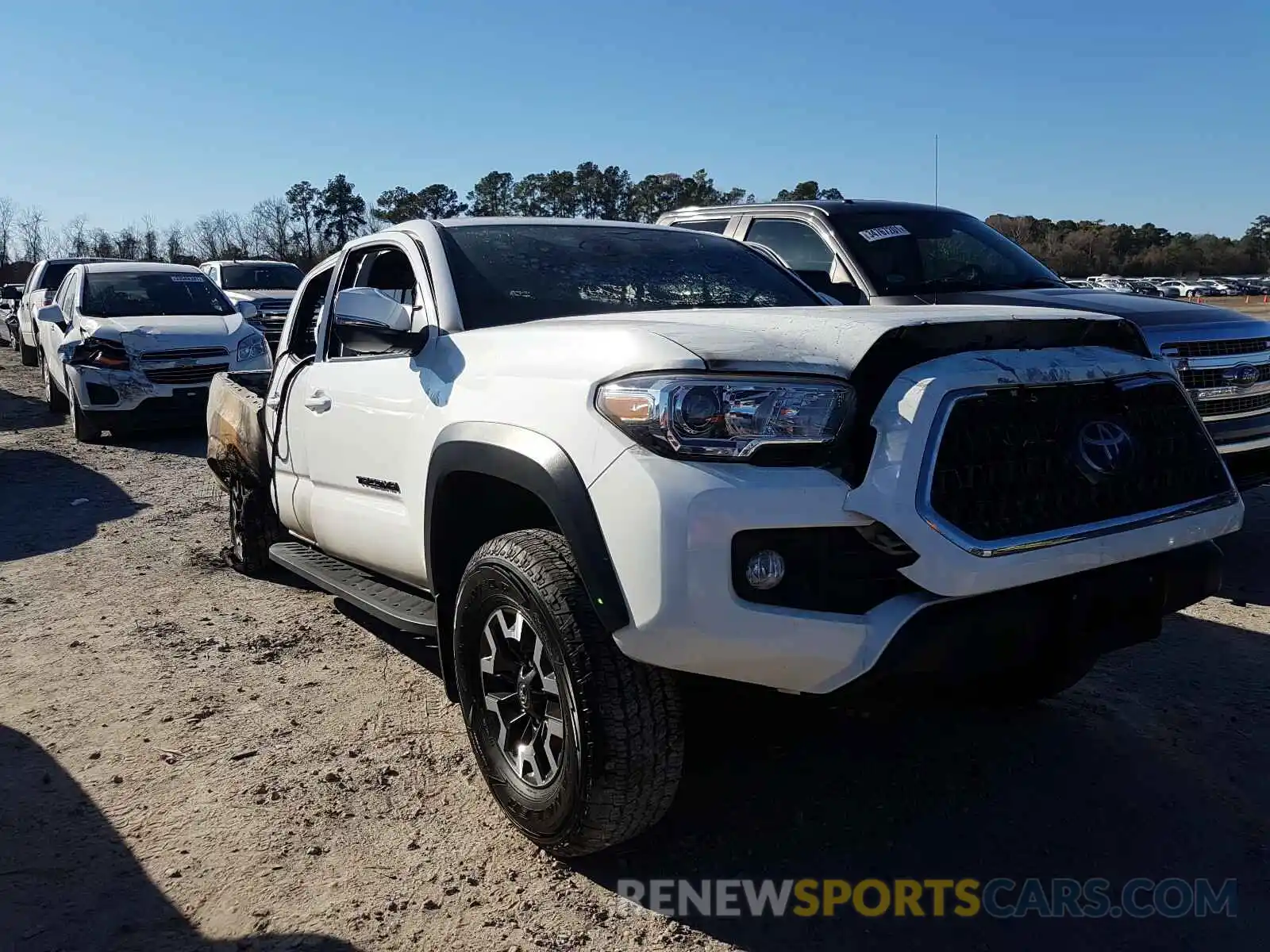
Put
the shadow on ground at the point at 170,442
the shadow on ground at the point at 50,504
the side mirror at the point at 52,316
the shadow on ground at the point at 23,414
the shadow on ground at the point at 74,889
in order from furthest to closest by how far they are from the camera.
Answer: the shadow on ground at the point at 23,414, the side mirror at the point at 52,316, the shadow on ground at the point at 170,442, the shadow on ground at the point at 50,504, the shadow on ground at the point at 74,889

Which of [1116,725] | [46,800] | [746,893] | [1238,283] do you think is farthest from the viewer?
[1238,283]

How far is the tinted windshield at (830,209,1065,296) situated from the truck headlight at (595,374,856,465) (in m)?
4.13

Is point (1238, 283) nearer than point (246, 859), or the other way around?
point (246, 859)

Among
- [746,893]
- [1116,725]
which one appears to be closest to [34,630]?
[746,893]

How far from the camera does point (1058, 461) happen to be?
8.59 ft

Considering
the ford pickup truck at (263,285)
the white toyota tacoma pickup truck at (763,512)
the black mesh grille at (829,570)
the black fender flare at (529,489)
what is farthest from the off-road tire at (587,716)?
the ford pickup truck at (263,285)

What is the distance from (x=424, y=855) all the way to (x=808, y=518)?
1563 millimetres

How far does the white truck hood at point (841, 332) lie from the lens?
2508 millimetres

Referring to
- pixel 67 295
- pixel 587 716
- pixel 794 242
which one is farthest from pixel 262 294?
pixel 587 716

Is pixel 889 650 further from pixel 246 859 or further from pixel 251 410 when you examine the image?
pixel 251 410

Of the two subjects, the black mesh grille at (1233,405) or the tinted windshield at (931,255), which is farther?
the tinted windshield at (931,255)

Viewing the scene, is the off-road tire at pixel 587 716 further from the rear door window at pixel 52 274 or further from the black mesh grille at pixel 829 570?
the rear door window at pixel 52 274

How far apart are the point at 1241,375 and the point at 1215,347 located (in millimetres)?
225

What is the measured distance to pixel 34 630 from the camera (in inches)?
198
